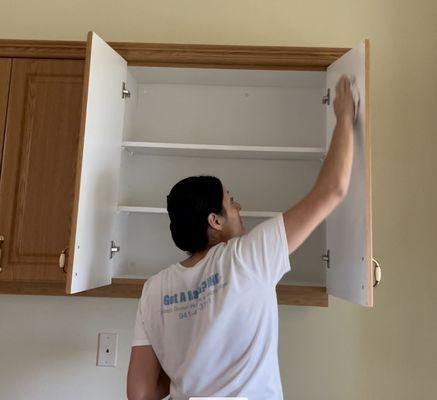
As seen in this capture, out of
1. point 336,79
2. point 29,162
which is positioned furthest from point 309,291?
point 29,162

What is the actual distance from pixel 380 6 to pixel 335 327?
3.95 ft

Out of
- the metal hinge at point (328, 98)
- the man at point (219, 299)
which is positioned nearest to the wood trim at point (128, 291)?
the man at point (219, 299)

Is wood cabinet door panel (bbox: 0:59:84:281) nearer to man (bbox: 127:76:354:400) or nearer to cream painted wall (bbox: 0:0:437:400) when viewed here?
cream painted wall (bbox: 0:0:437:400)

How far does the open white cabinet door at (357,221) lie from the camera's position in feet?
3.50

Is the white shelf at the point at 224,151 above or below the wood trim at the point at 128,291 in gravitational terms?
above

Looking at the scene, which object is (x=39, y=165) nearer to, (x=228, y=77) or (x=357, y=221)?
(x=228, y=77)

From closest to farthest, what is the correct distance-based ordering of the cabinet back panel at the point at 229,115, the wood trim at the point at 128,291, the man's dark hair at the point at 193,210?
→ the man's dark hair at the point at 193,210 → the wood trim at the point at 128,291 → the cabinet back panel at the point at 229,115

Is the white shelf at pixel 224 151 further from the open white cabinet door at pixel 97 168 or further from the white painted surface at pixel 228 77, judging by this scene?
the white painted surface at pixel 228 77

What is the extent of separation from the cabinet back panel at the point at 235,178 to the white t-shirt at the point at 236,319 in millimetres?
546

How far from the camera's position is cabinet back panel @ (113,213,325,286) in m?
1.50

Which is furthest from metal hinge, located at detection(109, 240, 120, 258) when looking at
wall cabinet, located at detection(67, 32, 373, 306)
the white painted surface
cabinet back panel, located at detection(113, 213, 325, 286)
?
the white painted surface

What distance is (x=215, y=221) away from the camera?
3.60 ft

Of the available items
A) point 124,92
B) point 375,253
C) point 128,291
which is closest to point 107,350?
point 128,291

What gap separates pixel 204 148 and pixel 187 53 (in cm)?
31
